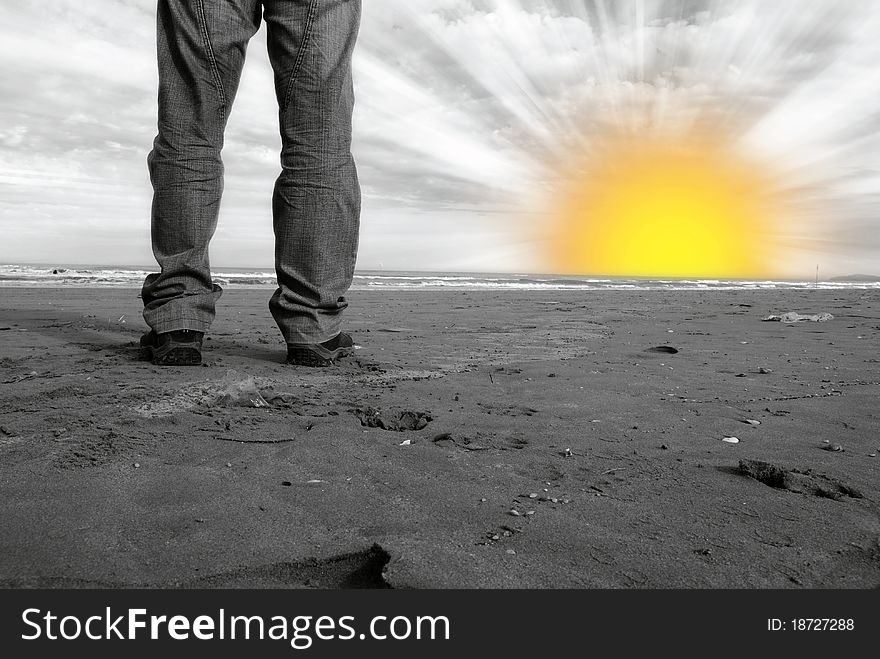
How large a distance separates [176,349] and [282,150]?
89 centimetres

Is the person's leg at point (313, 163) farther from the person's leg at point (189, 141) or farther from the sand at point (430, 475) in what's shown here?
the sand at point (430, 475)

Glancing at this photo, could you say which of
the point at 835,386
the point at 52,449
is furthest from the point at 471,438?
the point at 835,386

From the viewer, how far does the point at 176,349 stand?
7.54ft

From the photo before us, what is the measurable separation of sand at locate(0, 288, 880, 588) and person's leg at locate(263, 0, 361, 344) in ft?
0.99

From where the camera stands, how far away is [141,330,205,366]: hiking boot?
2.30m

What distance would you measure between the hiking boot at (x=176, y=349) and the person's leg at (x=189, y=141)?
0.03m

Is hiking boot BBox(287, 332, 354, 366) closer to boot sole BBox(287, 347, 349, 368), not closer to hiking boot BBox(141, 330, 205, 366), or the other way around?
boot sole BBox(287, 347, 349, 368)

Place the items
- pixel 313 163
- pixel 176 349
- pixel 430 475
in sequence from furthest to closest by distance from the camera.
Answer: pixel 313 163
pixel 176 349
pixel 430 475

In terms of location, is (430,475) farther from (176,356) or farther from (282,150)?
(282,150)

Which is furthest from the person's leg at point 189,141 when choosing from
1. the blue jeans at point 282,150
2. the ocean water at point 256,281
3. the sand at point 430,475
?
the ocean water at point 256,281

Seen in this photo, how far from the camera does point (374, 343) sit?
3.34 meters

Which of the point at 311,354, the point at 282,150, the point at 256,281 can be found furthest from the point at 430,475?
the point at 256,281
